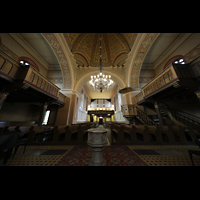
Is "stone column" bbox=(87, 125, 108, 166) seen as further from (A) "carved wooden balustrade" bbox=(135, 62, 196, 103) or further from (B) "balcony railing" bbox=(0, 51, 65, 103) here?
(A) "carved wooden balustrade" bbox=(135, 62, 196, 103)

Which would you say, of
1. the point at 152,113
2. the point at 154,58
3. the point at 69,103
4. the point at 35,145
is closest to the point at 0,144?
the point at 35,145

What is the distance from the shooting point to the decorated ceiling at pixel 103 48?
8.42 m

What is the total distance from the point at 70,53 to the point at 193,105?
12.3m

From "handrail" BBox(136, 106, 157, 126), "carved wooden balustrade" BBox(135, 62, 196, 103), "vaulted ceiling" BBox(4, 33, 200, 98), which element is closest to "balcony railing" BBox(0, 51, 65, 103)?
"vaulted ceiling" BBox(4, 33, 200, 98)

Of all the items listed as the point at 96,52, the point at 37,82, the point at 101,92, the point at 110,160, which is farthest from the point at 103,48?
the point at 110,160

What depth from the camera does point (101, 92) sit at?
7.88 metres

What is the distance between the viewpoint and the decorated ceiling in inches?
332

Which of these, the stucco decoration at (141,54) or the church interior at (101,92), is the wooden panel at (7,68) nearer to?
the church interior at (101,92)

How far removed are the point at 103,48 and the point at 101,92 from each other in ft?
20.0

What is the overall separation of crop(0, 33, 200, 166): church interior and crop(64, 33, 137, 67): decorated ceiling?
Result: 0.28 ft

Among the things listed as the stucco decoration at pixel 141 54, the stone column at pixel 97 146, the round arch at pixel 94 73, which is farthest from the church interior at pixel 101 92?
the stone column at pixel 97 146

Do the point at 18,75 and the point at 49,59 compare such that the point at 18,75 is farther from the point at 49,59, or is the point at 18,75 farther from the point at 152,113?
the point at 152,113

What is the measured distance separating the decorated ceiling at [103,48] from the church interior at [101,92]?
0.09 meters

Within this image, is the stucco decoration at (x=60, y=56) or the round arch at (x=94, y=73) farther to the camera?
the round arch at (x=94, y=73)
